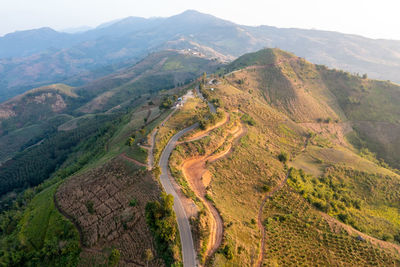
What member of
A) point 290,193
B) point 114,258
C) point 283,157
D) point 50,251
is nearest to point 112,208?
point 114,258

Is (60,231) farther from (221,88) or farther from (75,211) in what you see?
(221,88)

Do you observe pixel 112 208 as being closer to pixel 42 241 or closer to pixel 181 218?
pixel 42 241

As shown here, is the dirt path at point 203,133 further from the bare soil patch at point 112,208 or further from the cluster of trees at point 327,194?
the cluster of trees at point 327,194

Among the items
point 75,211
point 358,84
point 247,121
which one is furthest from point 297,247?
point 358,84

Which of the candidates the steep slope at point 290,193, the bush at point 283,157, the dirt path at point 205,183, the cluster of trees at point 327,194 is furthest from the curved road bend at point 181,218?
the bush at point 283,157

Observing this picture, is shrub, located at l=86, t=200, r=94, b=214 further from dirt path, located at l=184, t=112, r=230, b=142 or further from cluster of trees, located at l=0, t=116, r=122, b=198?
cluster of trees, located at l=0, t=116, r=122, b=198

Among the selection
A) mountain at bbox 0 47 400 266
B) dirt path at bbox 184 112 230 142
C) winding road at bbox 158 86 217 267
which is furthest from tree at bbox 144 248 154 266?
dirt path at bbox 184 112 230 142

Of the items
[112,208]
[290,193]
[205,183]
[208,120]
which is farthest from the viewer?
[208,120]
